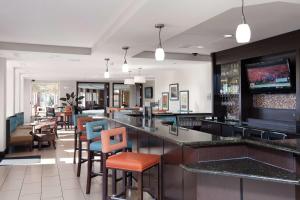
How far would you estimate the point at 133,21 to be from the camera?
3.68 m

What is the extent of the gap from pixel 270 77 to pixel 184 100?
4459 mm

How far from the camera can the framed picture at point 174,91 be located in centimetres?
1017

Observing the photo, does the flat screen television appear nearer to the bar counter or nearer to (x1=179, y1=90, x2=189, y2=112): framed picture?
the bar counter

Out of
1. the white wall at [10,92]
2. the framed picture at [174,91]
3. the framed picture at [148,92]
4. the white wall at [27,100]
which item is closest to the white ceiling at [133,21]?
the white wall at [10,92]

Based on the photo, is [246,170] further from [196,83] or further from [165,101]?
[165,101]

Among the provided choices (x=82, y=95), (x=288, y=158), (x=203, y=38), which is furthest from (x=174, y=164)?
(x=82, y=95)

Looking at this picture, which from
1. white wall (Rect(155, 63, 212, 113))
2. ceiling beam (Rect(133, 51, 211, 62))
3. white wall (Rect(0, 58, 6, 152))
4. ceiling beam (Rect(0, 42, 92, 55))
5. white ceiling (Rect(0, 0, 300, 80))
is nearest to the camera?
white ceiling (Rect(0, 0, 300, 80))

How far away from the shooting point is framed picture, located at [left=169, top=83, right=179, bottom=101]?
10.2 metres

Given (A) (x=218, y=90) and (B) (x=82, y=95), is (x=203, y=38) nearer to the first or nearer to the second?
(A) (x=218, y=90)

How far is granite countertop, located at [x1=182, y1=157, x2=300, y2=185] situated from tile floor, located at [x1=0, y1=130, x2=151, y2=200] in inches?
70.6

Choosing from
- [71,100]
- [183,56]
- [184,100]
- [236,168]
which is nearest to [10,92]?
[184,100]

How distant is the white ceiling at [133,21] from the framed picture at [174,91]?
14.2 feet

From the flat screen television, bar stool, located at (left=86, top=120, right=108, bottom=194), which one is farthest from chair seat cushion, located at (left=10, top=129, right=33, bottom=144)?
the flat screen television

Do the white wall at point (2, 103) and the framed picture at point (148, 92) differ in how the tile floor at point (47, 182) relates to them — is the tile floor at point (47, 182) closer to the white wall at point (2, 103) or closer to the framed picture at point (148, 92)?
the white wall at point (2, 103)
